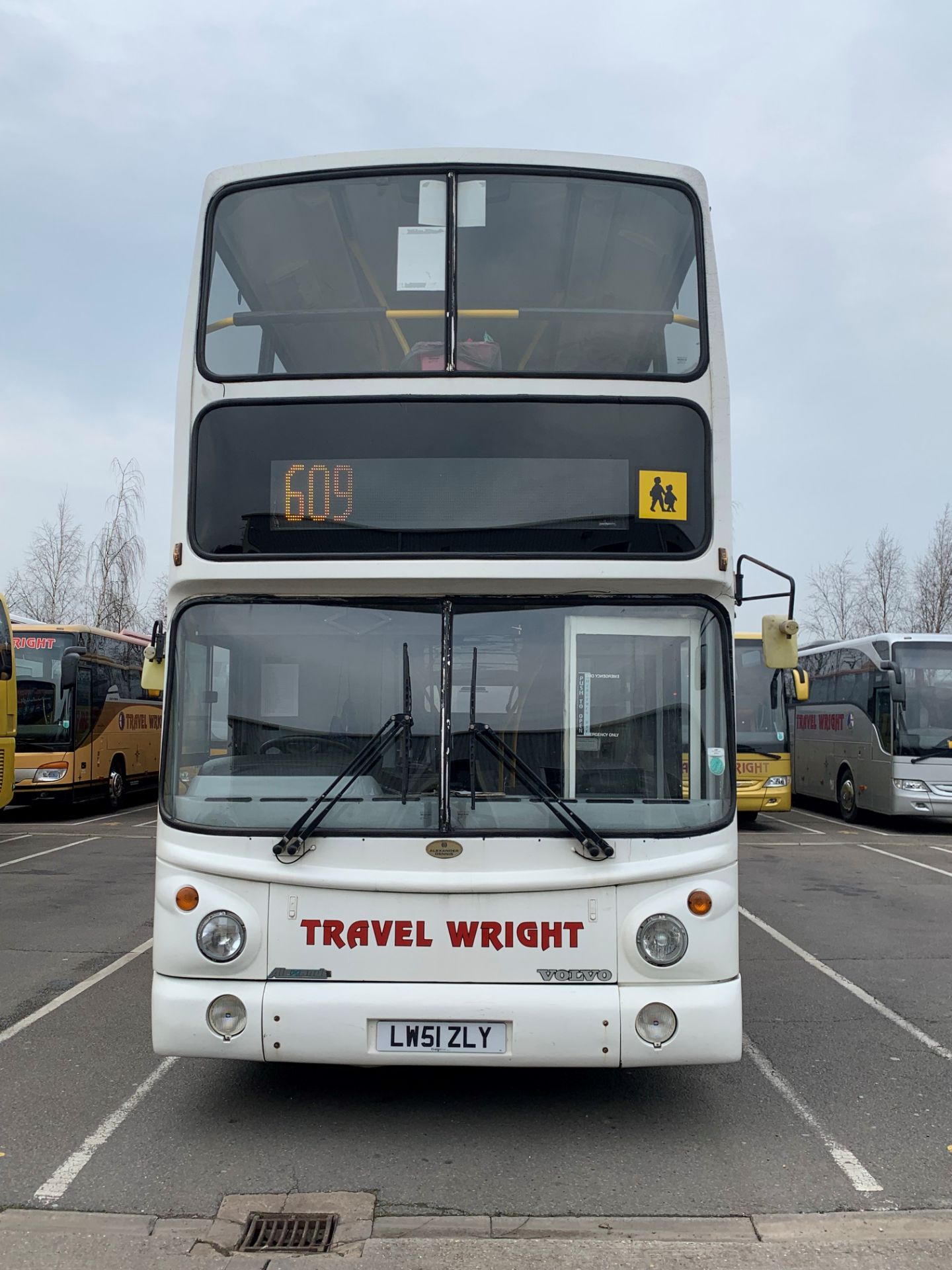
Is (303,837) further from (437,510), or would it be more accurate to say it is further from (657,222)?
(657,222)

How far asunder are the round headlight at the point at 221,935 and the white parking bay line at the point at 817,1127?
2564mm

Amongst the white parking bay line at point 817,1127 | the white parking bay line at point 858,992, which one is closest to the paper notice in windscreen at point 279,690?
the white parking bay line at point 817,1127

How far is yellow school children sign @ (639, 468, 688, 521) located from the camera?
4980 millimetres

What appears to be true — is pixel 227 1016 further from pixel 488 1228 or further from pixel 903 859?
pixel 903 859

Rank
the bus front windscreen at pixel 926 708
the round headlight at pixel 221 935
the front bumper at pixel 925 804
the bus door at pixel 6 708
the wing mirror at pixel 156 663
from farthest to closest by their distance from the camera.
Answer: the bus front windscreen at pixel 926 708 < the front bumper at pixel 925 804 < the bus door at pixel 6 708 < the wing mirror at pixel 156 663 < the round headlight at pixel 221 935

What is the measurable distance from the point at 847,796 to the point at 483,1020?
19237 millimetres

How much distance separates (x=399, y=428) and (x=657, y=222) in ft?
5.49

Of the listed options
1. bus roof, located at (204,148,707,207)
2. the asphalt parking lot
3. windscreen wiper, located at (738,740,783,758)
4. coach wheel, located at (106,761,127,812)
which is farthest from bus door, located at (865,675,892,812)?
bus roof, located at (204,148,707,207)

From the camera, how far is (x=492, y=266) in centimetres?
523

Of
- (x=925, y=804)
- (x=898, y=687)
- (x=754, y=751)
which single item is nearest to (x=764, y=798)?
(x=754, y=751)

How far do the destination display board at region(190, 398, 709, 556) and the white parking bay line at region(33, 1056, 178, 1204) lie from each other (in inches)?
98.4

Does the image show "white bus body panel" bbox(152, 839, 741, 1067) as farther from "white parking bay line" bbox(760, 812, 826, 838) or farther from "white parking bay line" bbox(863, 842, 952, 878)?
"white parking bay line" bbox(760, 812, 826, 838)

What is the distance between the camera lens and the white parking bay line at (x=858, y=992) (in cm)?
648

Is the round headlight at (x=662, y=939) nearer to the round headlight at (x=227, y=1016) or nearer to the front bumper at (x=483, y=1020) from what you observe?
the front bumper at (x=483, y=1020)
